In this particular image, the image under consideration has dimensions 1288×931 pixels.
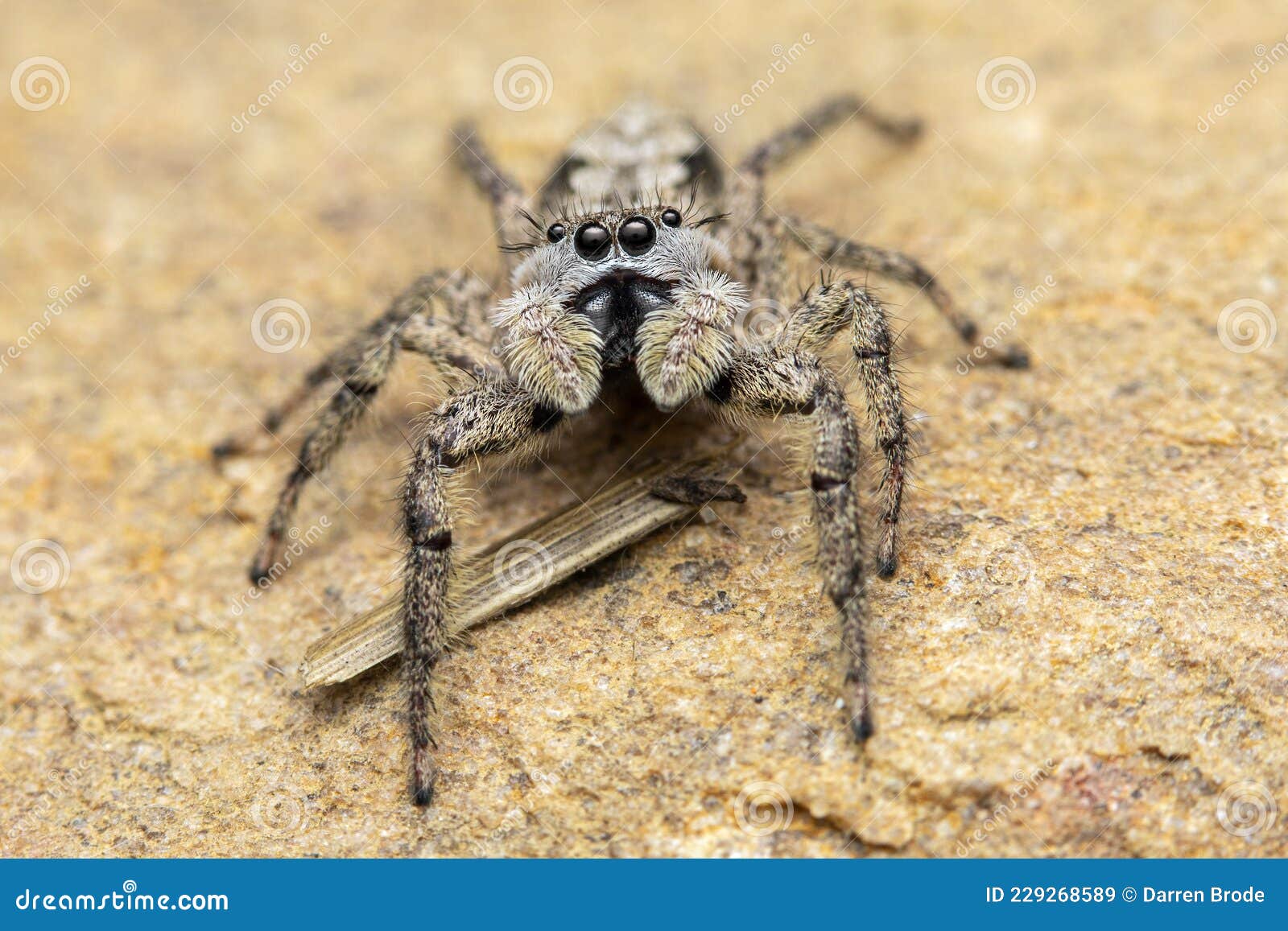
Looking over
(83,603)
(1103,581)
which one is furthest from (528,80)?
(1103,581)

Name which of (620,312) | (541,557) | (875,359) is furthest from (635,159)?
(541,557)

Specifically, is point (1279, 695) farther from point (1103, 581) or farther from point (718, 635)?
point (718, 635)

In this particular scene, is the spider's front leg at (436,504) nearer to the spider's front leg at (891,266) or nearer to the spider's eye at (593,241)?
the spider's eye at (593,241)

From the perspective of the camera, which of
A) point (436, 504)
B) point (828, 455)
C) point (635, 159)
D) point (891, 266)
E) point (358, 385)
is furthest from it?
point (635, 159)

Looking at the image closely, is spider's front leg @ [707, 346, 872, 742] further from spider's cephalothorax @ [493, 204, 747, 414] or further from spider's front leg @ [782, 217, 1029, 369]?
spider's front leg @ [782, 217, 1029, 369]

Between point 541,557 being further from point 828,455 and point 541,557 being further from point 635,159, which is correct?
point 635,159

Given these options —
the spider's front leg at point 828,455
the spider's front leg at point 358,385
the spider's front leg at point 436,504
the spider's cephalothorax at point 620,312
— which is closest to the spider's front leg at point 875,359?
the spider's front leg at point 828,455

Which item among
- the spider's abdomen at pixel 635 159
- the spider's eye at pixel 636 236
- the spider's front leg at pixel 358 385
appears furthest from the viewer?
the spider's abdomen at pixel 635 159
